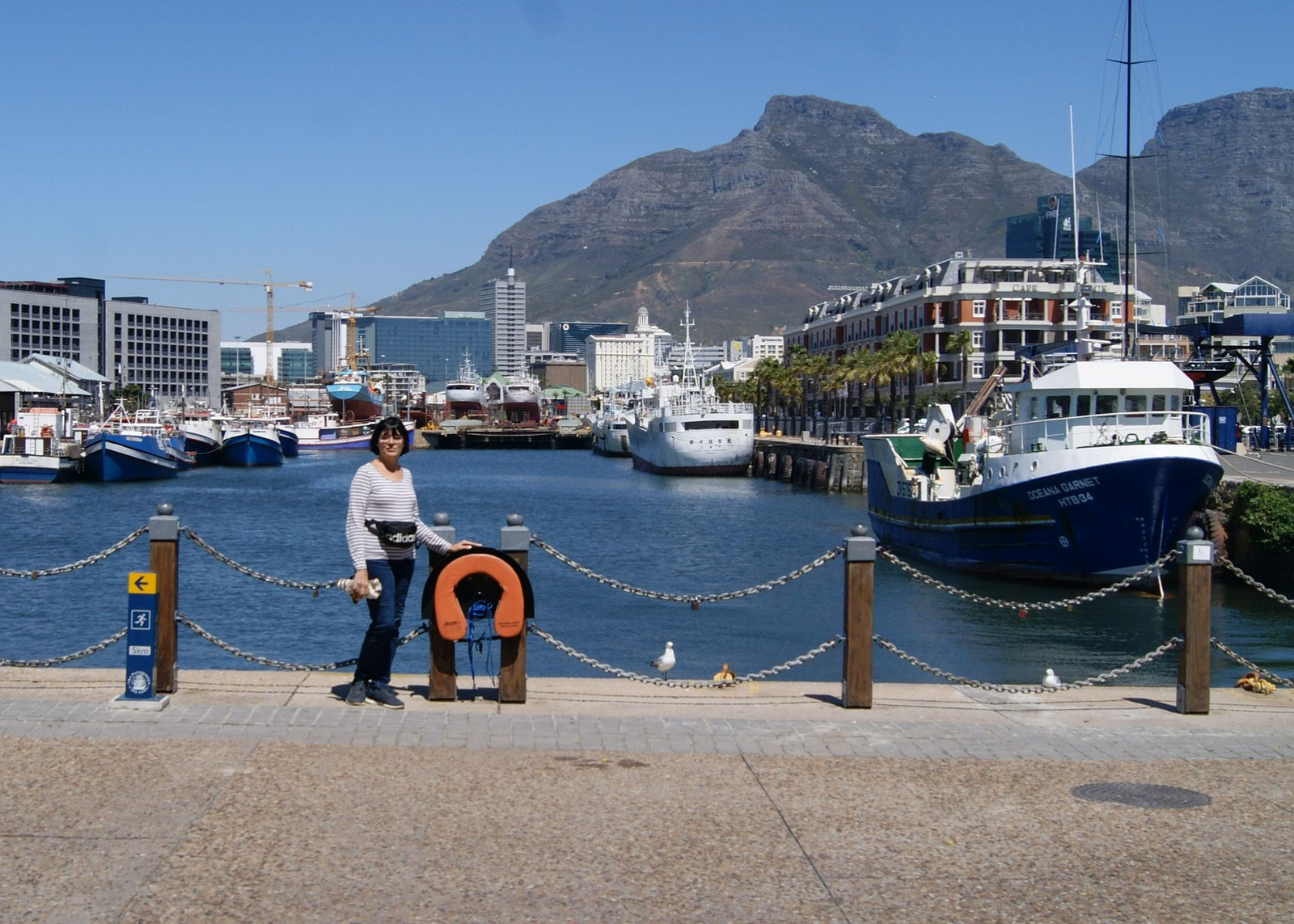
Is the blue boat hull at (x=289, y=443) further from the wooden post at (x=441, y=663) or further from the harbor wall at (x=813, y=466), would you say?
the wooden post at (x=441, y=663)

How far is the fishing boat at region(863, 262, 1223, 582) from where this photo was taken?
29.4 m

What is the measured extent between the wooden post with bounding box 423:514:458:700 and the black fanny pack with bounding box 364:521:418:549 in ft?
0.78

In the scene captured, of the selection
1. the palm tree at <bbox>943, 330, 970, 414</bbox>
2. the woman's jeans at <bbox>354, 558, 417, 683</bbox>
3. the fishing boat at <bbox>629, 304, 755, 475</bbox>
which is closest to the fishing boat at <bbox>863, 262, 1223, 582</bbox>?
the woman's jeans at <bbox>354, 558, 417, 683</bbox>

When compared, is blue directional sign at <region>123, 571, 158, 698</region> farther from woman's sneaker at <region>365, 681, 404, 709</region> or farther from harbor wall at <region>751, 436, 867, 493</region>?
harbor wall at <region>751, 436, 867, 493</region>

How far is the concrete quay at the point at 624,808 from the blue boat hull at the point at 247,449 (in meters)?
97.8

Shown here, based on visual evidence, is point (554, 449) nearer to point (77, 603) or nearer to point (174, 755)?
point (77, 603)

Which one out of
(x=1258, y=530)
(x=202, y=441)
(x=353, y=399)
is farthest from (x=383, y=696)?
(x=353, y=399)

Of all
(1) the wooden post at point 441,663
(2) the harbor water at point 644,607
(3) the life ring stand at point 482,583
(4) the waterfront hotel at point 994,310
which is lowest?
(2) the harbor water at point 644,607

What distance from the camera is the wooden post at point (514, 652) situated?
10602 millimetres

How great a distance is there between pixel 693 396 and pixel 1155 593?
65.0 m

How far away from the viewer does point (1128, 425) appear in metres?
30.8

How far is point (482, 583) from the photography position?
417 inches

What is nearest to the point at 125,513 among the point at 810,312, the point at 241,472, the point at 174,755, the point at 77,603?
the point at 77,603

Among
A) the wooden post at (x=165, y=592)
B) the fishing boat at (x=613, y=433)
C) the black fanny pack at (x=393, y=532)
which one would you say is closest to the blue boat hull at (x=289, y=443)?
the fishing boat at (x=613, y=433)
